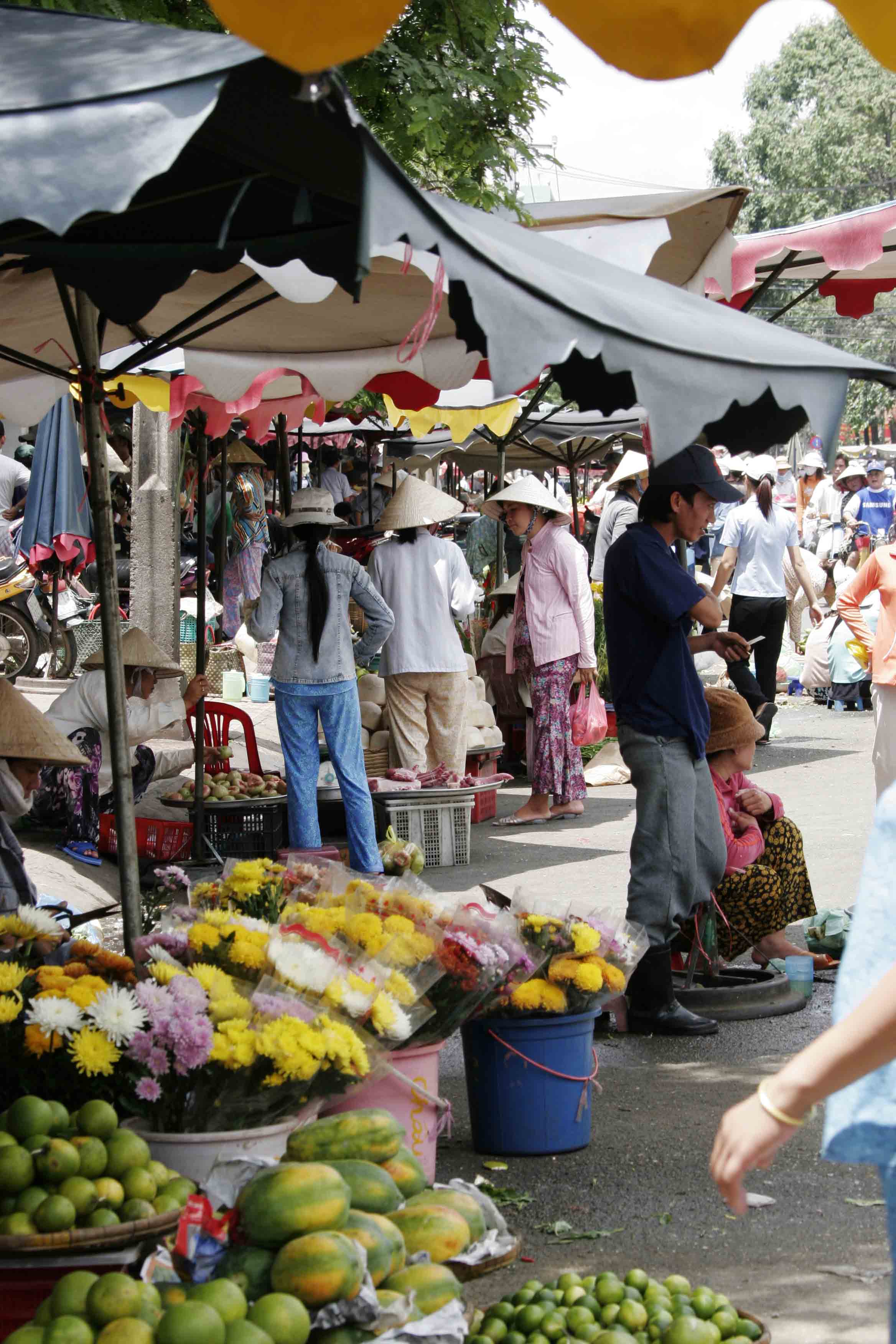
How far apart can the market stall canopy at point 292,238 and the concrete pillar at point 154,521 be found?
605 centimetres

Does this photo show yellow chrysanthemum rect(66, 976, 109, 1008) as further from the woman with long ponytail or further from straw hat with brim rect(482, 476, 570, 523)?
the woman with long ponytail

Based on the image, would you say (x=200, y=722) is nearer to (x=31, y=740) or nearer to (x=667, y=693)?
(x=31, y=740)

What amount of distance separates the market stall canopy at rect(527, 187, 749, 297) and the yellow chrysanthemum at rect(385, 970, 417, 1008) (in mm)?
3536

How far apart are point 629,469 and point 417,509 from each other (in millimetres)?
4350

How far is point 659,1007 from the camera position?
5.83m

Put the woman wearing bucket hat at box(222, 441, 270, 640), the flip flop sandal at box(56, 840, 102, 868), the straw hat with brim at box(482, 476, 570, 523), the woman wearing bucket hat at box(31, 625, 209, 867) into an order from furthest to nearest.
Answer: the woman wearing bucket hat at box(222, 441, 270, 640), the straw hat with brim at box(482, 476, 570, 523), the flip flop sandal at box(56, 840, 102, 868), the woman wearing bucket hat at box(31, 625, 209, 867)

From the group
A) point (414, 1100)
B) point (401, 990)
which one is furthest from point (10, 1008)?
point (414, 1100)

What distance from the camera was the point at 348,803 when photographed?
8344 mm

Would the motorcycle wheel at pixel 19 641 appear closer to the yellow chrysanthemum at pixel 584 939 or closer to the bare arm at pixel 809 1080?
the yellow chrysanthemum at pixel 584 939

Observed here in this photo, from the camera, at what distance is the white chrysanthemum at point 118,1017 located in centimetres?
318

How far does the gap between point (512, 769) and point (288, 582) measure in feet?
15.9

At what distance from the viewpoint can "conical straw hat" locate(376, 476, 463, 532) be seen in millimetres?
9906

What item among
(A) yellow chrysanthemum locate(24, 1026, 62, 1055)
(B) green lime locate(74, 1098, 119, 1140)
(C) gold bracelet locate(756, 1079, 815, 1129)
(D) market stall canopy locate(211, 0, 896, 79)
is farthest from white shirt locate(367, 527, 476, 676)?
(C) gold bracelet locate(756, 1079, 815, 1129)

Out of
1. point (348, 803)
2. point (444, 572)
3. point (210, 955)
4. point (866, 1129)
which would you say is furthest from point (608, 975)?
point (444, 572)
